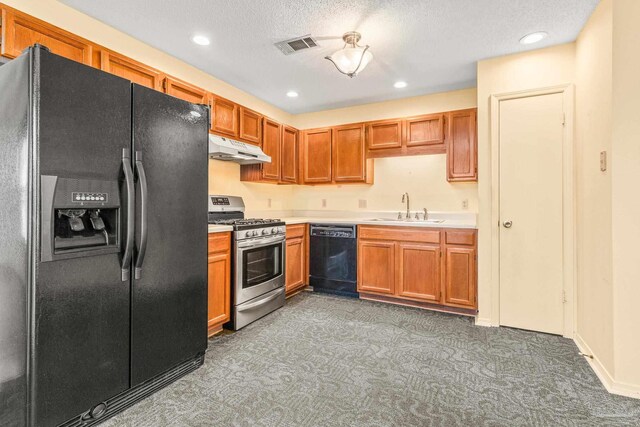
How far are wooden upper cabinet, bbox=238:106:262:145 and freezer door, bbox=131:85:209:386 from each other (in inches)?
50.5

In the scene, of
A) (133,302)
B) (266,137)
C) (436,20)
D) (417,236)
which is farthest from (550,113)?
(133,302)

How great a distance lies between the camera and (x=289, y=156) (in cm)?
449

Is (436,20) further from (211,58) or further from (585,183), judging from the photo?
(211,58)

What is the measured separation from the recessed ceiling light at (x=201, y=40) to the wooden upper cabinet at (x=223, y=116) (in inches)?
20.0

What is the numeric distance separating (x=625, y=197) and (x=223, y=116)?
3370 millimetres

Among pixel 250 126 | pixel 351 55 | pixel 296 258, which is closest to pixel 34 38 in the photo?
pixel 250 126

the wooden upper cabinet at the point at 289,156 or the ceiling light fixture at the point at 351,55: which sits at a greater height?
the ceiling light fixture at the point at 351,55

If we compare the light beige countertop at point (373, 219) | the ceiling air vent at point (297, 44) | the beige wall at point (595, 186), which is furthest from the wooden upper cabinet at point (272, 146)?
the beige wall at point (595, 186)

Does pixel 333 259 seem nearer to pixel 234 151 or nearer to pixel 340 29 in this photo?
pixel 234 151

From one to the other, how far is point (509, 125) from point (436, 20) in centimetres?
124

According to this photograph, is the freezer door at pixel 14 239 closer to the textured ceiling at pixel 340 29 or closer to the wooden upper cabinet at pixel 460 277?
the textured ceiling at pixel 340 29

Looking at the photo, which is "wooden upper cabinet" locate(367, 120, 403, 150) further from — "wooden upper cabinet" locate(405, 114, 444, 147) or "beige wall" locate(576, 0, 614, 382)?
"beige wall" locate(576, 0, 614, 382)

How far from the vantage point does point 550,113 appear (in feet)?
9.36

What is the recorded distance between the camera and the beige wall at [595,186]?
83.1 inches
